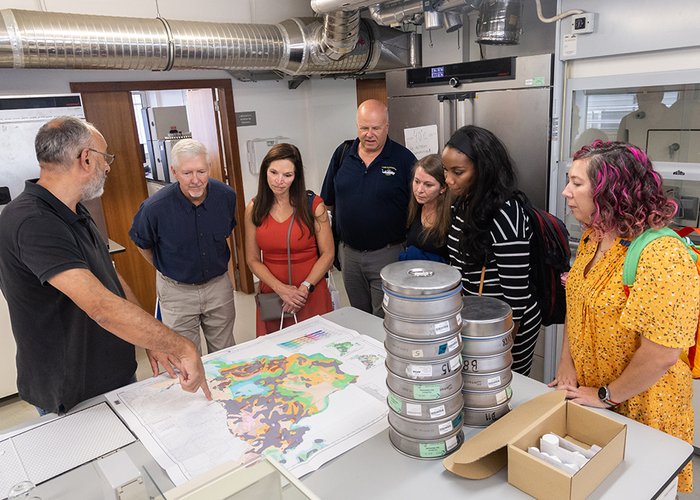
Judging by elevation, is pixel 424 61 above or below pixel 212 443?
above

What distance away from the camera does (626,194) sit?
1.30m

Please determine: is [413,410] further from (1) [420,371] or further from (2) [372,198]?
(2) [372,198]

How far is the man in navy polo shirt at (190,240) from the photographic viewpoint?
2311mm

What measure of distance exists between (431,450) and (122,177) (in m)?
4.00

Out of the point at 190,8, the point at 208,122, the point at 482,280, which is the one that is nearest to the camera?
the point at 482,280

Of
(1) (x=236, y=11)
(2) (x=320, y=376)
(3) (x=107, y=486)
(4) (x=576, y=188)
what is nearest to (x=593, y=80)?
(4) (x=576, y=188)

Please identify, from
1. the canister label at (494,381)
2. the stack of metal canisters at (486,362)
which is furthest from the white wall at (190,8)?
the canister label at (494,381)

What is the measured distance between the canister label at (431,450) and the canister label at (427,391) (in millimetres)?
122

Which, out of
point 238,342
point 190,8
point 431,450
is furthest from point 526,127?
point 190,8

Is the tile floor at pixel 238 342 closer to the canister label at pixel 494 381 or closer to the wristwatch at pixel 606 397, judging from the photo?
the wristwatch at pixel 606 397

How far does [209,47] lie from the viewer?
3.62 meters

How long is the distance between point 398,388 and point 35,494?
0.74 m

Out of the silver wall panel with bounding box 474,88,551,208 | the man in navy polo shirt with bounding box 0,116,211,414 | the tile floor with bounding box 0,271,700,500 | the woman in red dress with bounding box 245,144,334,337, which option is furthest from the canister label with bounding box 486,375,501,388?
the silver wall panel with bounding box 474,88,551,208

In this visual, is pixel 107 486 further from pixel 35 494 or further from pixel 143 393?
pixel 143 393
